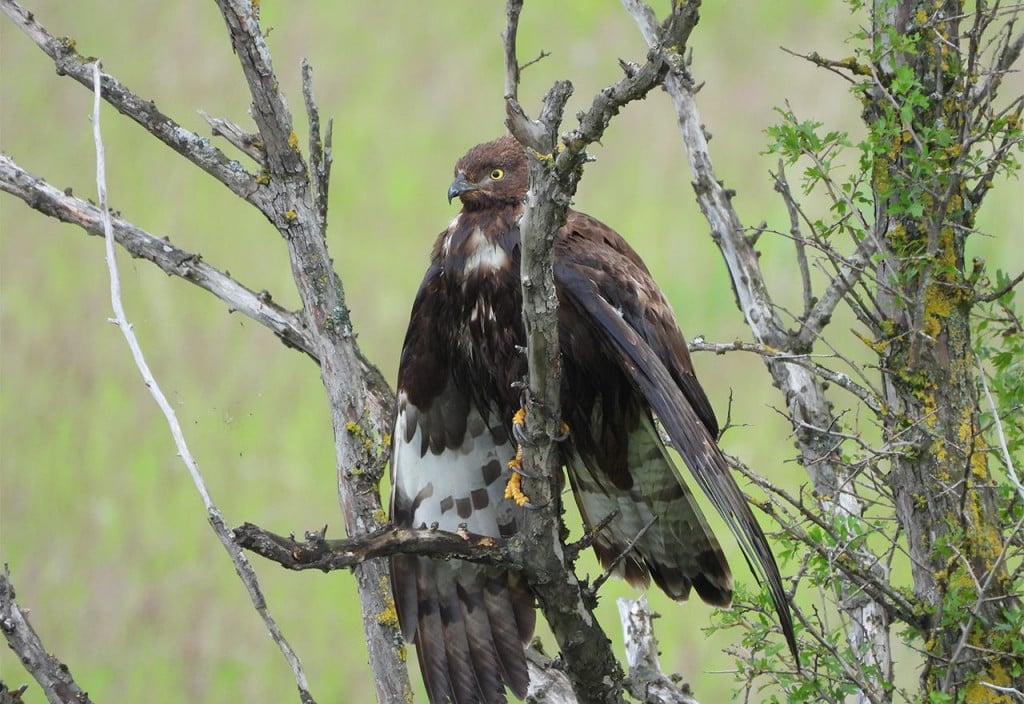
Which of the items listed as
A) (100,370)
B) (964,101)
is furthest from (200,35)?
(964,101)

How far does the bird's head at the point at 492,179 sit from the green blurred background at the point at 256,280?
3709mm

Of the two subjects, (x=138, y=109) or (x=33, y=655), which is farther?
(x=138, y=109)

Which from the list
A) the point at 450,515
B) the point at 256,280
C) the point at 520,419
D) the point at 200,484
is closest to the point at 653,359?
the point at 520,419

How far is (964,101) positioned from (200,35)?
27.1 feet

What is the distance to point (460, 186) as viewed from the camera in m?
4.18

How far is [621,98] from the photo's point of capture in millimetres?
Answer: 2652

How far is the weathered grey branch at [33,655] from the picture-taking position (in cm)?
312

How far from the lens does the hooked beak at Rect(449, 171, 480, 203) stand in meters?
4.16

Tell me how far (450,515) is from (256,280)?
507 cm

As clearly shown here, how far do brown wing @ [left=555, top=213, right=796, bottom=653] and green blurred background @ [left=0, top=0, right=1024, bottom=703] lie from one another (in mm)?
3627

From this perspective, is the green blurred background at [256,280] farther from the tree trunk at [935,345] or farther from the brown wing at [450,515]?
the tree trunk at [935,345]

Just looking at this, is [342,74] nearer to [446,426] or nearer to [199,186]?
[199,186]

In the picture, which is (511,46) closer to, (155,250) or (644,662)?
(155,250)

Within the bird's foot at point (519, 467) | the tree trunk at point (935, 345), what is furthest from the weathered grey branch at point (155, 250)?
the tree trunk at point (935, 345)
